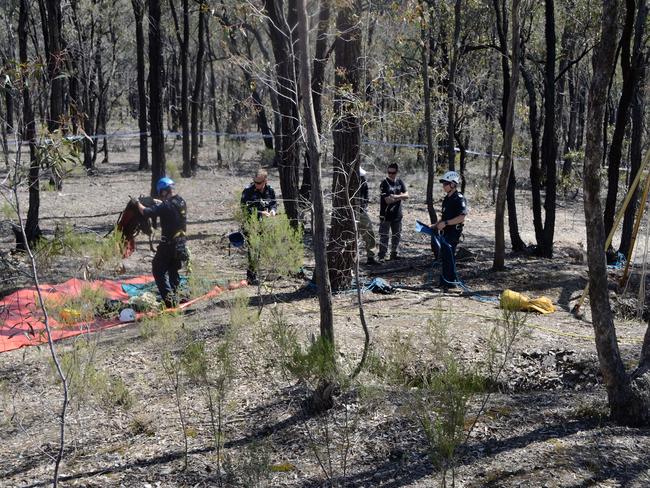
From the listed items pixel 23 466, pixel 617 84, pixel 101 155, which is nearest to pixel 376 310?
pixel 23 466

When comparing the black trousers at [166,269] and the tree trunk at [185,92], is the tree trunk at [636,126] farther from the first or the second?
the tree trunk at [185,92]

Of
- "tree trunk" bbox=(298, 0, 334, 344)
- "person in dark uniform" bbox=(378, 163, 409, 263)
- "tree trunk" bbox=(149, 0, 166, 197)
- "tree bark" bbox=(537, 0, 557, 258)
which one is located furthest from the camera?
"tree trunk" bbox=(149, 0, 166, 197)

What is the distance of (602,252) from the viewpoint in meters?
4.98

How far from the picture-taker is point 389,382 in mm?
5727

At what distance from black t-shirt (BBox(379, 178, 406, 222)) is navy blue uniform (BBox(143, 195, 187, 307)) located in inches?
150

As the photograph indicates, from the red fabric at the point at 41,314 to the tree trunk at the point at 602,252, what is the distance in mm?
4220

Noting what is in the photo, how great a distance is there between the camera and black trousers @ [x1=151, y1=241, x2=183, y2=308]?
8930 millimetres

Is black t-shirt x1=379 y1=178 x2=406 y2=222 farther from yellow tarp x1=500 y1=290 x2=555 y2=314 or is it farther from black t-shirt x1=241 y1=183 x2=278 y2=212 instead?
yellow tarp x1=500 y1=290 x2=555 y2=314

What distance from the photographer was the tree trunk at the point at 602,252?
4.79 m

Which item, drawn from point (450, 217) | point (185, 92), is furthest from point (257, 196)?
point (185, 92)

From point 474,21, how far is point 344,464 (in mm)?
15049

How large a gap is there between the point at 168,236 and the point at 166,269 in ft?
1.42

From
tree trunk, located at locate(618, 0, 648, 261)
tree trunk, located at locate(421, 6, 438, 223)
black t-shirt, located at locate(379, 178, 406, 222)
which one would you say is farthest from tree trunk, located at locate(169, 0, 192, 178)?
tree trunk, located at locate(618, 0, 648, 261)

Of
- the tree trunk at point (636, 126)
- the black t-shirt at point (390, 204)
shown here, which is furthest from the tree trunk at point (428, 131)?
the tree trunk at point (636, 126)
